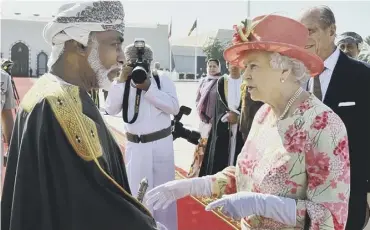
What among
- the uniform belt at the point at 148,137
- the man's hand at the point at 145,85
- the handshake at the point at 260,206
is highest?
the man's hand at the point at 145,85

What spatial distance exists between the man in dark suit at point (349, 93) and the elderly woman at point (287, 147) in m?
0.68

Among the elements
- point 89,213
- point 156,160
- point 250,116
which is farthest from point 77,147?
point 156,160

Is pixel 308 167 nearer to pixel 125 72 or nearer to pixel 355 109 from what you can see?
pixel 355 109

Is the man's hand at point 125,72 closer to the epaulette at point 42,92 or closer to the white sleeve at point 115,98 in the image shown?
the white sleeve at point 115,98

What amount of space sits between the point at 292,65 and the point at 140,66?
220cm

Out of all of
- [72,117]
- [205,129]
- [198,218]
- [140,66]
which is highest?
[140,66]

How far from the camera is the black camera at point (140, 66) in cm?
393

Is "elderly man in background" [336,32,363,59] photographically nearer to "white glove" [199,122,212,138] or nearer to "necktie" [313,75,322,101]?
"white glove" [199,122,212,138]

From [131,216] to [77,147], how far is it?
0.98 ft

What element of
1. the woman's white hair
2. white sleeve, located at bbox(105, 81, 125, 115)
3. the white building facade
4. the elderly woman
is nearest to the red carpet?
white sleeve, located at bbox(105, 81, 125, 115)

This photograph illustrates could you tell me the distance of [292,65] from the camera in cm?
198

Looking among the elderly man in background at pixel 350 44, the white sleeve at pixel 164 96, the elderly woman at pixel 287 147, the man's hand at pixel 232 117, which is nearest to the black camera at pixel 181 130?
the man's hand at pixel 232 117

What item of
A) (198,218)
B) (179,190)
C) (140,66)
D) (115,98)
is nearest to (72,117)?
(179,190)

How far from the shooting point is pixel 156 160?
422 cm
